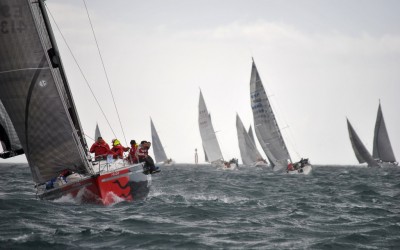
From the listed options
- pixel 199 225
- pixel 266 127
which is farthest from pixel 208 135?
pixel 199 225

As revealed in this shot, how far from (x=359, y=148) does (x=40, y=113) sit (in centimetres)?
5383

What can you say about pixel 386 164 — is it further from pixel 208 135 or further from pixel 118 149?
pixel 118 149

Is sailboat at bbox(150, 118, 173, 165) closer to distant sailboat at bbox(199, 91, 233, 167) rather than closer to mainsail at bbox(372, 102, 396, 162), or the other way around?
distant sailboat at bbox(199, 91, 233, 167)

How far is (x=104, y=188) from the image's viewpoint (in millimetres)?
13242

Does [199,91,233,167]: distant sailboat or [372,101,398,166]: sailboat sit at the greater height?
[199,91,233,167]: distant sailboat

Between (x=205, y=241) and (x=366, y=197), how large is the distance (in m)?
11.1

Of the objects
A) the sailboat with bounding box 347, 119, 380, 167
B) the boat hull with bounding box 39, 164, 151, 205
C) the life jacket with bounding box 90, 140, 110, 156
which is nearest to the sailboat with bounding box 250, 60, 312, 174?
the sailboat with bounding box 347, 119, 380, 167

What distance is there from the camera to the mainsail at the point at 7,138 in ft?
52.5

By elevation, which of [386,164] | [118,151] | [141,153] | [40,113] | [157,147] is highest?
[40,113]

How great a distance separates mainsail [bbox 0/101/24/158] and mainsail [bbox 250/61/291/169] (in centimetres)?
2943

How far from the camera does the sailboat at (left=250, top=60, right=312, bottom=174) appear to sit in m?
42.3

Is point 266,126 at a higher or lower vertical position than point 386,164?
higher

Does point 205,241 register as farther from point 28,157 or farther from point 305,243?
point 28,157

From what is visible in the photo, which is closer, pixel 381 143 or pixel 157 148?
pixel 381 143
